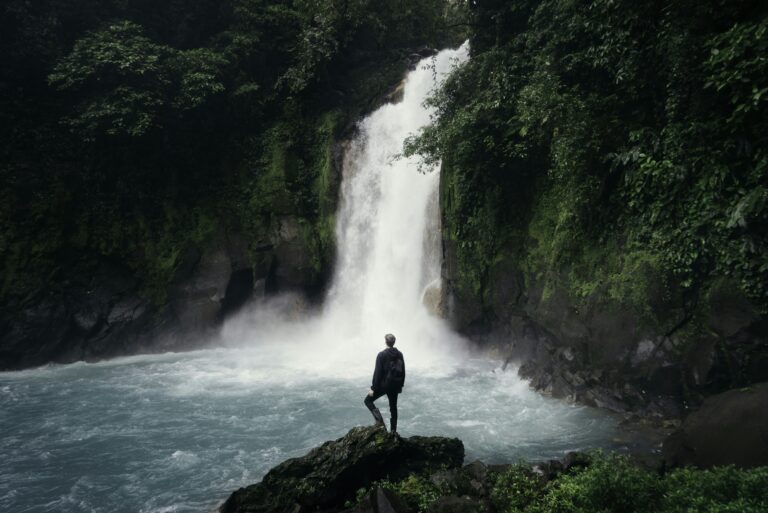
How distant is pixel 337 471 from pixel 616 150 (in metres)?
8.11

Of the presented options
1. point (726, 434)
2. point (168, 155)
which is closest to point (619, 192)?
point (726, 434)

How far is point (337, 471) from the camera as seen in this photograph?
6.70m

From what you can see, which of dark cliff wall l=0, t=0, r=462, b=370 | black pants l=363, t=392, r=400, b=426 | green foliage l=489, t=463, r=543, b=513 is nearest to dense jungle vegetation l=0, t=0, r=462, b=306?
dark cliff wall l=0, t=0, r=462, b=370

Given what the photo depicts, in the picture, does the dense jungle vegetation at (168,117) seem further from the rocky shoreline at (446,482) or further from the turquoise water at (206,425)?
the rocky shoreline at (446,482)

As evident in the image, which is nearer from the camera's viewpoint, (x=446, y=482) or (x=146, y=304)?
(x=446, y=482)

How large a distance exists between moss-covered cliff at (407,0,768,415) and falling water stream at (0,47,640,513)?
173 centimetres

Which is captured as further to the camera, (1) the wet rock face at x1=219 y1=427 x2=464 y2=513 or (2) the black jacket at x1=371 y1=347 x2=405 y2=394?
(2) the black jacket at x1=371 y1=347 x2=405 y2=394

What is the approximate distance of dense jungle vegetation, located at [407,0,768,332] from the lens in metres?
7.50

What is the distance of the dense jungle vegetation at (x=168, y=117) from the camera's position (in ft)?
53.7

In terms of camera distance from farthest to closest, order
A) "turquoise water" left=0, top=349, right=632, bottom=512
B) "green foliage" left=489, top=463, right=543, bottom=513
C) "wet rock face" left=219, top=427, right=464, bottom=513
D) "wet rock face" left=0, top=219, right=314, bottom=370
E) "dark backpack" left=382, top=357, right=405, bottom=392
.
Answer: "wet rock face" left=0, top=219, right=314, bottom=370, "turquoise water" left=0, top=349, right=632, bottom=512, "dark backpack" left=382, top=357, right=405, bottom=392, "wet rock face" left=219, top=427, right=464, bottom=513, "green foliage" left=489, top=463, right=543, bottom=513

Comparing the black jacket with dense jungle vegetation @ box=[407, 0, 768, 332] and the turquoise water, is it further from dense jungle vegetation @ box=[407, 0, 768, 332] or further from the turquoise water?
dense jungle vegetation @ box=[407, 0, 768, 332]

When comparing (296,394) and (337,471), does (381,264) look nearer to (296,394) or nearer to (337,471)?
(296,394)

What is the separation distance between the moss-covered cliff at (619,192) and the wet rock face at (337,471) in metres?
5.10

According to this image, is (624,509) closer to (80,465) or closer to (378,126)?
(80,465)
